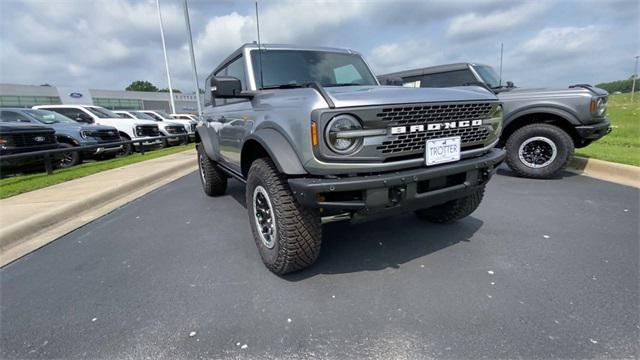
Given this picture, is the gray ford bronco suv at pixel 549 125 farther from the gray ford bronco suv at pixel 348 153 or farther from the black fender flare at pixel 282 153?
the black fender flare at pixel 282 153

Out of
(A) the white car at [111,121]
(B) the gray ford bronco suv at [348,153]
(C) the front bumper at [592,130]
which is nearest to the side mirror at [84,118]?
(A) the white car at [111,121]

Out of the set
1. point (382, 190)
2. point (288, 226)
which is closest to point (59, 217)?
point (288, 226)

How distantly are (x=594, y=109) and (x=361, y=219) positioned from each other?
181 inches

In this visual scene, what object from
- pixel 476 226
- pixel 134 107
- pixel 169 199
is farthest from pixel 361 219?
pixel 134 107

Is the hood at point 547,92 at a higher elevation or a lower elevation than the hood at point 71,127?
lower

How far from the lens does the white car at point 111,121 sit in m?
11.8

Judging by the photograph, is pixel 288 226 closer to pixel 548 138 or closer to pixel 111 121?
pixel 548 138

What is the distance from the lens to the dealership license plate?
7.34 ft

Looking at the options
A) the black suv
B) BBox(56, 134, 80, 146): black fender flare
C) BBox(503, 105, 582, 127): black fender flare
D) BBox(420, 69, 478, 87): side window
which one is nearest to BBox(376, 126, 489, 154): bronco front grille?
BBox(503, 105, 582, 127): black fender flare

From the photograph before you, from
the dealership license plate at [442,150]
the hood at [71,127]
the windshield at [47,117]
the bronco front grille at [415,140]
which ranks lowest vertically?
the dealership license plate at [442,150]

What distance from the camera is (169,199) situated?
5203 millimetres

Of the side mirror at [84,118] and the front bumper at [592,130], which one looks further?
the side mirror at [84,118]

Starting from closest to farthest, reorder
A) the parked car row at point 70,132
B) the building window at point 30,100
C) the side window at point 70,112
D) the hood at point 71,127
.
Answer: the parked car row at point 70,132, the hood at point 71,127, the side window at point 70,112, the building window at point 30,100

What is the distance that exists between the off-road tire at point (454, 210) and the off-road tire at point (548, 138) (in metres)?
2.61
